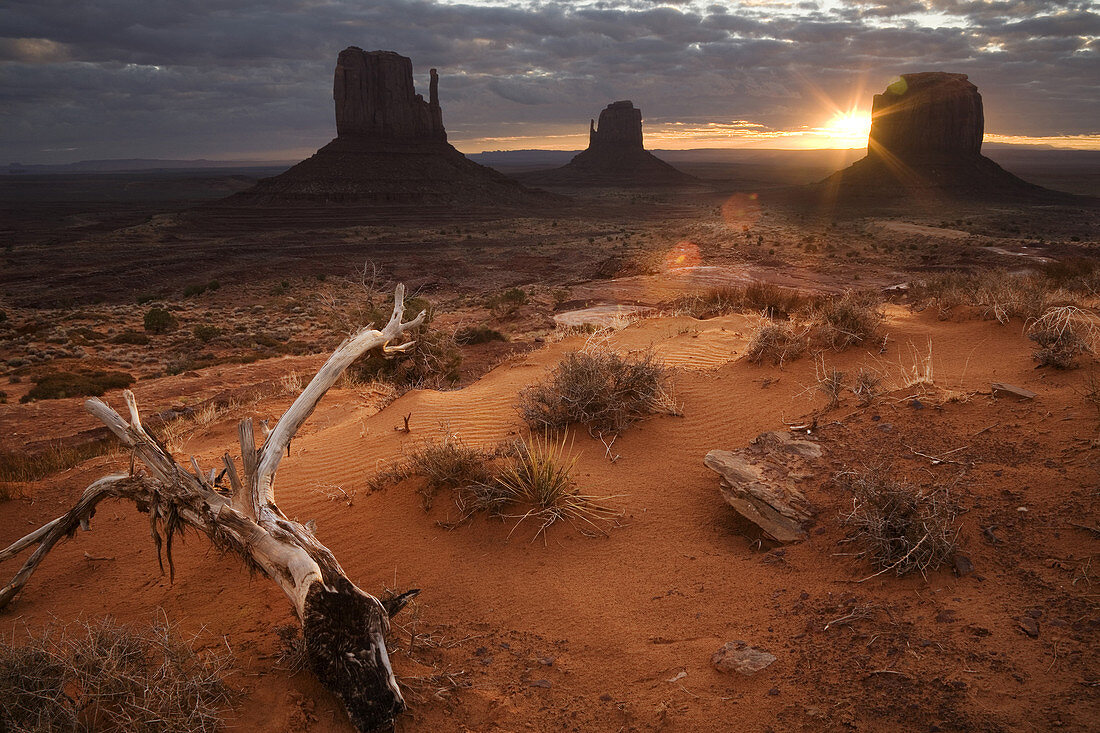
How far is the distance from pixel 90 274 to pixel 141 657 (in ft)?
135

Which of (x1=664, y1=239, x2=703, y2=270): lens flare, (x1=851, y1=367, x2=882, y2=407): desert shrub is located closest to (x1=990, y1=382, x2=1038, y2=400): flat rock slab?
(x1=851, y1=367, x2=882, y2=407): desert shrub

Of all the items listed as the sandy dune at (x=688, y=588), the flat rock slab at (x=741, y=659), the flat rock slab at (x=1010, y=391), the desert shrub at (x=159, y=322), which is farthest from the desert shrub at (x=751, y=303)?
the desert shrub at (x=159, y=322)

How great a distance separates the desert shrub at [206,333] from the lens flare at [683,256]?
17.8 metres

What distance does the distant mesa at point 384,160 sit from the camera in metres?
77.4

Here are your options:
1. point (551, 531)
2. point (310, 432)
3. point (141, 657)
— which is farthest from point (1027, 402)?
point (310, 432)

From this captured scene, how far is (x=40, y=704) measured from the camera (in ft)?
8.92

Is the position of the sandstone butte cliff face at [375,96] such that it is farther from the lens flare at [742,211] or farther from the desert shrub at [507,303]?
the desert shrub at [507,303]

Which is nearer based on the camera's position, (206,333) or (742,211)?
(206,333)

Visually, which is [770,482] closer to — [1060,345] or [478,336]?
[1060,345]

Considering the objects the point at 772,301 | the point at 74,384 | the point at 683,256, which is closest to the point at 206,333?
the point at 74,384

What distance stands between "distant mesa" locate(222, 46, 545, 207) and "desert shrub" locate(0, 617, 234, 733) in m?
76.7

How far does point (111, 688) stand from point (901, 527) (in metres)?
4.27

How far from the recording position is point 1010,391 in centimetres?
536

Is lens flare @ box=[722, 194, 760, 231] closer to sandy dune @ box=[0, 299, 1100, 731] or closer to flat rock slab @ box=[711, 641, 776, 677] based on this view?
sandy dune @ box=[0, 299, 1100, 731]
